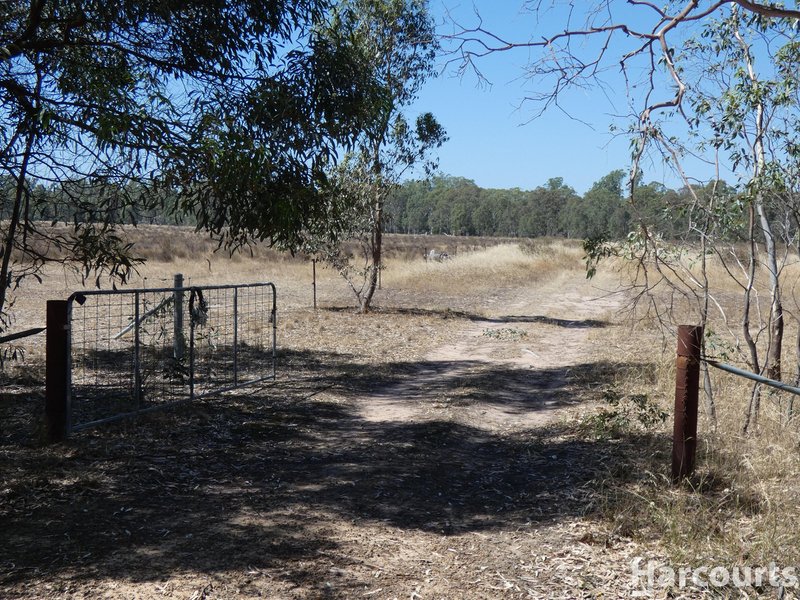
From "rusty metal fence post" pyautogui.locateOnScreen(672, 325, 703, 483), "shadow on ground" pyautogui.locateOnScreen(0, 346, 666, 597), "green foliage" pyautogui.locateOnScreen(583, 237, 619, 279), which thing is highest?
"green foliage" pyautogui.locateOnScreen(583, 237, 619, 279)

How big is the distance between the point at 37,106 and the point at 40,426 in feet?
9.54

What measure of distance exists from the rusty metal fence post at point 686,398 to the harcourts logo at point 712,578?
4.27 feet

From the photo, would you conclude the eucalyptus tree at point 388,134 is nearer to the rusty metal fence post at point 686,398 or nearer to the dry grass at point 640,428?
the dry grass at point 640,428

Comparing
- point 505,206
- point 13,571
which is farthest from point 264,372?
point 505,206

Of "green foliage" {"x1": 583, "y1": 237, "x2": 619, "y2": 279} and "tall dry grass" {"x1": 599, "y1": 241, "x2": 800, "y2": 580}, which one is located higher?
"green foliage" {"x1": 583, "y1": 237, "x2": 619, "y2": 279}

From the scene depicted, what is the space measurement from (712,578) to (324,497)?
2.72m

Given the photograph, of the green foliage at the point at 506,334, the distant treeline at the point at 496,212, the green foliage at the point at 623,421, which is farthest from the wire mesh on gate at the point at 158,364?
the distant treeline at the point at 496,212

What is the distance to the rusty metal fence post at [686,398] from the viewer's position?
526cm

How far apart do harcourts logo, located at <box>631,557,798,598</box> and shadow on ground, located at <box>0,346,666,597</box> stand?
1.12 m

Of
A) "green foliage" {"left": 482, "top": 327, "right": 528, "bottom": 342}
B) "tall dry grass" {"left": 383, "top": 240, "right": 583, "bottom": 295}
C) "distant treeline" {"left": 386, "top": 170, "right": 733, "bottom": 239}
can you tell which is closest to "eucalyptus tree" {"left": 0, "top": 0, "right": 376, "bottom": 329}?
"green foliage" {"left": 482, "top": 327, "right": 528, "bottom": 342}

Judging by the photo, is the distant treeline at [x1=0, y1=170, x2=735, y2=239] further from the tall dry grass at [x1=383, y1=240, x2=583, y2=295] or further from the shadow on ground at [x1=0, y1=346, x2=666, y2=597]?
the tall dry grass at [x1=383, y1=240, x2=583, y2=295]

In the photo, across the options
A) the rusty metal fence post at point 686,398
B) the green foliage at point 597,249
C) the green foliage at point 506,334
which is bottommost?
the green foliage at point 506,334

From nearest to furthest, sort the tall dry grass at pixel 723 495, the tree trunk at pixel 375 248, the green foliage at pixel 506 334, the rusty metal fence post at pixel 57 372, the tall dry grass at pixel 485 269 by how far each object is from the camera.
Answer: the tall dry grass at pixel 723 495 → the rusty metal fence post at pixel 57 372 → the green foliage at pixel 506 334 → the tree trunk at pixel 375 248 → the tall dry grass at pixel 485 269

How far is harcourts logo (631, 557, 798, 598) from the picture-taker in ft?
13.1
